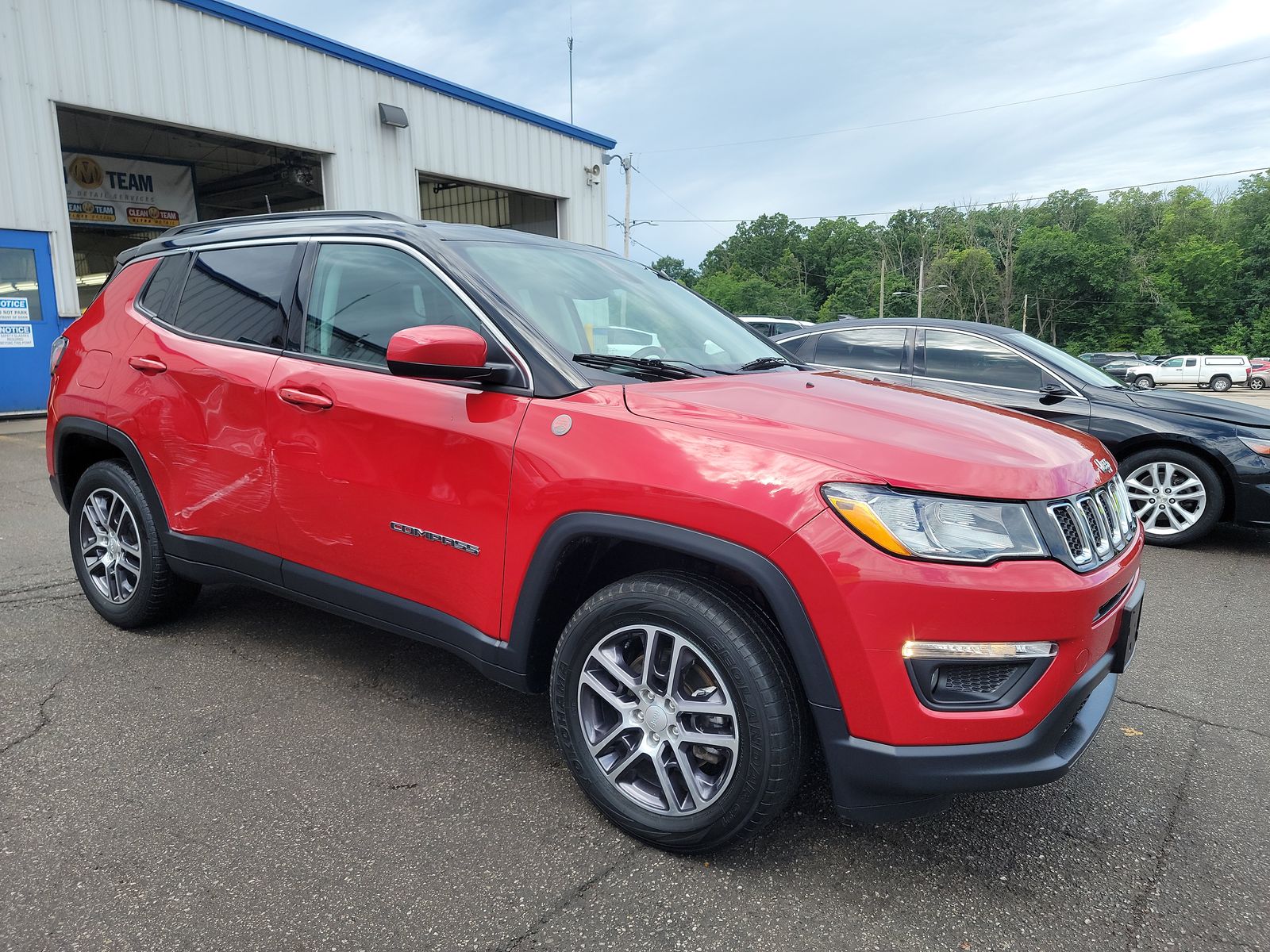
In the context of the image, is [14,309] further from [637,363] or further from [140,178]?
[637,363]

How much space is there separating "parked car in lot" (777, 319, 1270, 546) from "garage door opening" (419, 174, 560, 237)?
1320 cm

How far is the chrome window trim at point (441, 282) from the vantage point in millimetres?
2469

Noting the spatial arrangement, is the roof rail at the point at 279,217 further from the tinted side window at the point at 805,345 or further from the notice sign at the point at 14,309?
the notice sign at the point at 14,309

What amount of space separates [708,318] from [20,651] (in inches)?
125

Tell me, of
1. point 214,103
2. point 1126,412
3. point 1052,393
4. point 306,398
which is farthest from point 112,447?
point 214,103

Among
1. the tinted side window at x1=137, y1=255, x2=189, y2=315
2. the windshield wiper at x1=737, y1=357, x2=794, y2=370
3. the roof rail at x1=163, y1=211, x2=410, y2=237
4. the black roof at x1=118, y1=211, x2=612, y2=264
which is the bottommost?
the windshield wiper at x1=737, y1=357, x2=794, y2=370

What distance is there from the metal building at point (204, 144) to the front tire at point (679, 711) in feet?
40.1

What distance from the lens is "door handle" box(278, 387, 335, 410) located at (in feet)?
9.15

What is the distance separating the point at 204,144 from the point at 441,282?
1704 centimetres

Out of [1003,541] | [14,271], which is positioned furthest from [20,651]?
[14,271]

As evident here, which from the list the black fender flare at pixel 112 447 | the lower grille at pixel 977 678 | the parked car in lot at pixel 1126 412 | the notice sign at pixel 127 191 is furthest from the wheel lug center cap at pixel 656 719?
the notice sign at pixel 127 191

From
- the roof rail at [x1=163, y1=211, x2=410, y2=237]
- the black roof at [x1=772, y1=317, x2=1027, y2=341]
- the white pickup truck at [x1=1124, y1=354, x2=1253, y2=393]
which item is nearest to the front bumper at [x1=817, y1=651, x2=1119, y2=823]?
the roof rail at [x1=163, y1=211, x2=410, y2=237]

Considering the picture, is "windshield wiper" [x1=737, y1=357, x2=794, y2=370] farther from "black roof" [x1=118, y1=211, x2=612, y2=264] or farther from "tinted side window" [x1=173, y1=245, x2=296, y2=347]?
"tinted side window" [x1=173, y1=245, x2=296, y2=347]

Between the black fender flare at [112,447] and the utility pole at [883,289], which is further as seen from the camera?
the utility pole at [883,289]
